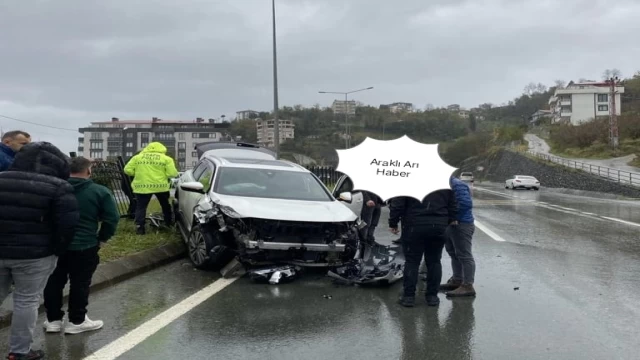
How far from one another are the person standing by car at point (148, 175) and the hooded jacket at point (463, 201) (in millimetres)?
5004

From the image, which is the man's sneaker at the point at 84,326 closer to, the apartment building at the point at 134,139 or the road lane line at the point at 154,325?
the road lane line at the point at 154,325

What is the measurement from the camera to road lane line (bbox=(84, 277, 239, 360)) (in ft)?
14.3

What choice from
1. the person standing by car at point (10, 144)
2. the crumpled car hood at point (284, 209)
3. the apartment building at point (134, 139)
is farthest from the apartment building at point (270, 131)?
the person standing by car at point (10, 144)

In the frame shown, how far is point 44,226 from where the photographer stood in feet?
13.4

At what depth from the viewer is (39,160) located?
4.18 meters

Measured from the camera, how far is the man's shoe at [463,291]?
6.36 meters

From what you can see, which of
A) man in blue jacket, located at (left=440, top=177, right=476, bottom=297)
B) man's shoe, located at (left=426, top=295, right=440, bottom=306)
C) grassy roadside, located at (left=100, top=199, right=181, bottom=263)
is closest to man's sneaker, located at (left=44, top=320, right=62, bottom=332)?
grassy roadside, located at (left=100, top=199, right=181, bottom=263)

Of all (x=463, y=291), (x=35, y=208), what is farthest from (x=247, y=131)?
(x=35, y=208)

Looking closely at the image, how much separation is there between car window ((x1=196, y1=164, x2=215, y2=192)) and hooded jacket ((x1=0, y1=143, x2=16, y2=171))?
2943 mm

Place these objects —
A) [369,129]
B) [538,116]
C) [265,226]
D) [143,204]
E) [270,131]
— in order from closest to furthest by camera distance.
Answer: [265,226] < [143,204] < [270,131] < [369,129] < [538,116]

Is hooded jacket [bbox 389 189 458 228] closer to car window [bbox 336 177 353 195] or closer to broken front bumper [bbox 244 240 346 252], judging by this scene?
broken front bumper [bbox 244 240 346 252]

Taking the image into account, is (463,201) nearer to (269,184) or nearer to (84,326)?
(269,184)

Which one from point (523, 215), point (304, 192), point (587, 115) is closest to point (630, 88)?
point (587, 115)

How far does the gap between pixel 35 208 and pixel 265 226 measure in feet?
10.2
